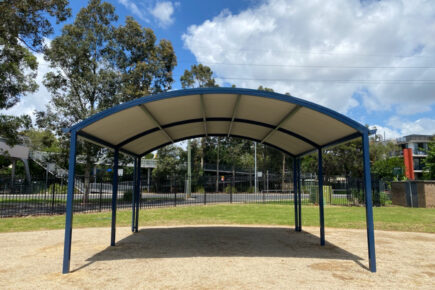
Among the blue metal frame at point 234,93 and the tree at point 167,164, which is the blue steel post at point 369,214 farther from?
the tree at point 167,164

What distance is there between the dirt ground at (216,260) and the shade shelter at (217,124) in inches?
23.8

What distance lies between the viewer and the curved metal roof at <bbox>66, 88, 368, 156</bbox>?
618 cm

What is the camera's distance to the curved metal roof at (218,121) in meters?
6.18

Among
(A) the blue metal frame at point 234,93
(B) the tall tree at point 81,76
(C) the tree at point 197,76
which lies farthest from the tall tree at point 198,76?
(A) the blue metal frame at point 234,93

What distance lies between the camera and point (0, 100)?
1534cm

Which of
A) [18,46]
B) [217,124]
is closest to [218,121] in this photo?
[217,124]

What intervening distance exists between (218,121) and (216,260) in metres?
3.87

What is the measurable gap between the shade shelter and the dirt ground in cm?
61

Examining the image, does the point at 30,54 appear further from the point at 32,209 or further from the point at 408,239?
the point at 408,239

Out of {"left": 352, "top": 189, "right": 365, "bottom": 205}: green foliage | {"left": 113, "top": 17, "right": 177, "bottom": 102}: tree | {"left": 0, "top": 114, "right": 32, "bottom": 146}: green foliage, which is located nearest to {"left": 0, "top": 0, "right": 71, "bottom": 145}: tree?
{"left": 0, "top": 114, "right": 32, "bottom": 146}: green foliage

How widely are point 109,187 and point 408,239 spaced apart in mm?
36713

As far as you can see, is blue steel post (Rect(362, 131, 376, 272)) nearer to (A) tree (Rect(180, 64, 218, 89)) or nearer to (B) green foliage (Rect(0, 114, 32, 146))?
(B) green foliage (Rect(0, 114, 32, 146))

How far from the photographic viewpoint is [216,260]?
6.52m

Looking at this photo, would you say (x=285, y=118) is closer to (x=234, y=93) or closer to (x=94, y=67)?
(x=234, y=93)
